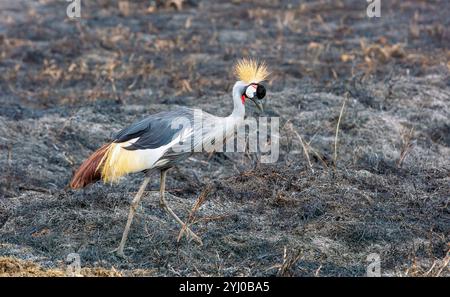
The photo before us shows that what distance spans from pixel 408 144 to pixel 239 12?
815 centimetres

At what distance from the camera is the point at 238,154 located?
895 centimetres

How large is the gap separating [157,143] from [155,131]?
10 centimetres

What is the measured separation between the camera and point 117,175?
20.2 ft

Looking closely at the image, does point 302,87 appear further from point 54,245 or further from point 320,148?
point 54,245

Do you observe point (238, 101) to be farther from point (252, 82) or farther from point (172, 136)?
point (172, 136)

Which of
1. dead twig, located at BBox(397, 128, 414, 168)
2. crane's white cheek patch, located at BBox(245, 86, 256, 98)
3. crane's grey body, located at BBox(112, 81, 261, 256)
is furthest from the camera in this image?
dead twig, located at BBox(397, 128, 414, 168)

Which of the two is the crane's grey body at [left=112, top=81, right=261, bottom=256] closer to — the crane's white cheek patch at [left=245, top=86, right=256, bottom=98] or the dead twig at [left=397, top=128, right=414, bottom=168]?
the crane's white cheek patch at [left=245, top=86, right=256, bottom=98]

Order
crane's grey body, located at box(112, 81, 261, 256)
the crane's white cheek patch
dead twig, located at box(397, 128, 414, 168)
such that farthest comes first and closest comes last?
dead twig, located at box(397, 128, 414, 168) < the crane's white cheek patch < crane's grey body, located at box(112, 81, 261, 256)

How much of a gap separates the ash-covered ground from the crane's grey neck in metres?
0.60

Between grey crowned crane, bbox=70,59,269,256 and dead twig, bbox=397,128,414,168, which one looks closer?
grey crowned crane, bbox=70,59,269,256

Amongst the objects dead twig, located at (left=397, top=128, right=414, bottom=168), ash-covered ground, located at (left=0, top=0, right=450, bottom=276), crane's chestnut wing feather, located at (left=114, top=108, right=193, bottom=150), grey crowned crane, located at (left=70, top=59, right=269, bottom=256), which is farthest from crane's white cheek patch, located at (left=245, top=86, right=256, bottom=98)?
dead twig, located at (left=397, top=128, right=414, bottom=168)

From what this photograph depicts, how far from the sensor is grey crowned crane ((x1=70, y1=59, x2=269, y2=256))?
6.10 meters

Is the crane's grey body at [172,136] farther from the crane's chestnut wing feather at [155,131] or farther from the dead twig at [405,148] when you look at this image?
the dead twig at [405,148]

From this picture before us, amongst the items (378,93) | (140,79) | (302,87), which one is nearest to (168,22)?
(140,79)
